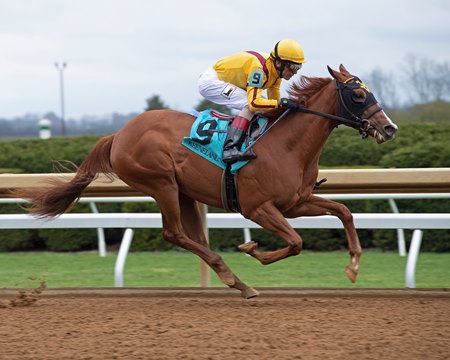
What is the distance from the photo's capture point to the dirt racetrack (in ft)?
13.6

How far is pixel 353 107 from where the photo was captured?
5488mm

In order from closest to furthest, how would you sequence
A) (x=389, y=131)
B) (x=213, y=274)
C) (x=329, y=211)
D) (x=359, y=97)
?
1. (x=389, y=131)
2. (x=359, y=97)
3. (x=329, y=211)
4. (x=213, y=274)

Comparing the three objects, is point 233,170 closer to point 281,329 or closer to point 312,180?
point 312,180

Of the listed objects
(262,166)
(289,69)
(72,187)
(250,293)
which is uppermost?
(289,69)

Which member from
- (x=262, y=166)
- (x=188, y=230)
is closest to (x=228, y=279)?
(x=188, y=230)

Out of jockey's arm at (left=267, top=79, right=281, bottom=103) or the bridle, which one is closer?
the bridle

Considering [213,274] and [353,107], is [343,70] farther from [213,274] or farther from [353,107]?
[213,274]

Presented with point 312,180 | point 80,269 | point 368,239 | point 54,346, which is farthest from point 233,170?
point 368,239

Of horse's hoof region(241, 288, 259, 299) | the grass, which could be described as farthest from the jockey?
the grass

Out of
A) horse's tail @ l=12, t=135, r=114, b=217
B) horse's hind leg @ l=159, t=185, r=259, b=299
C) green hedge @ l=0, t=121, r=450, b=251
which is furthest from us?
green hedge @ l=0, t=121, r=450, b=251

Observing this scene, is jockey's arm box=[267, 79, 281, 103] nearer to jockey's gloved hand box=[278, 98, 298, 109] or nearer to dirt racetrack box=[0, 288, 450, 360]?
jockey's gloved hand box=[278, 98, 298, 109]

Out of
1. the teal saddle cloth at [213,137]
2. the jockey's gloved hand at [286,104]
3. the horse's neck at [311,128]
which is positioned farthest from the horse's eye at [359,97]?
the teal saddle cloth at [213,137]

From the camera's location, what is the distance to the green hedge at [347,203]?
28.2 feet

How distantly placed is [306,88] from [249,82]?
41 cm
